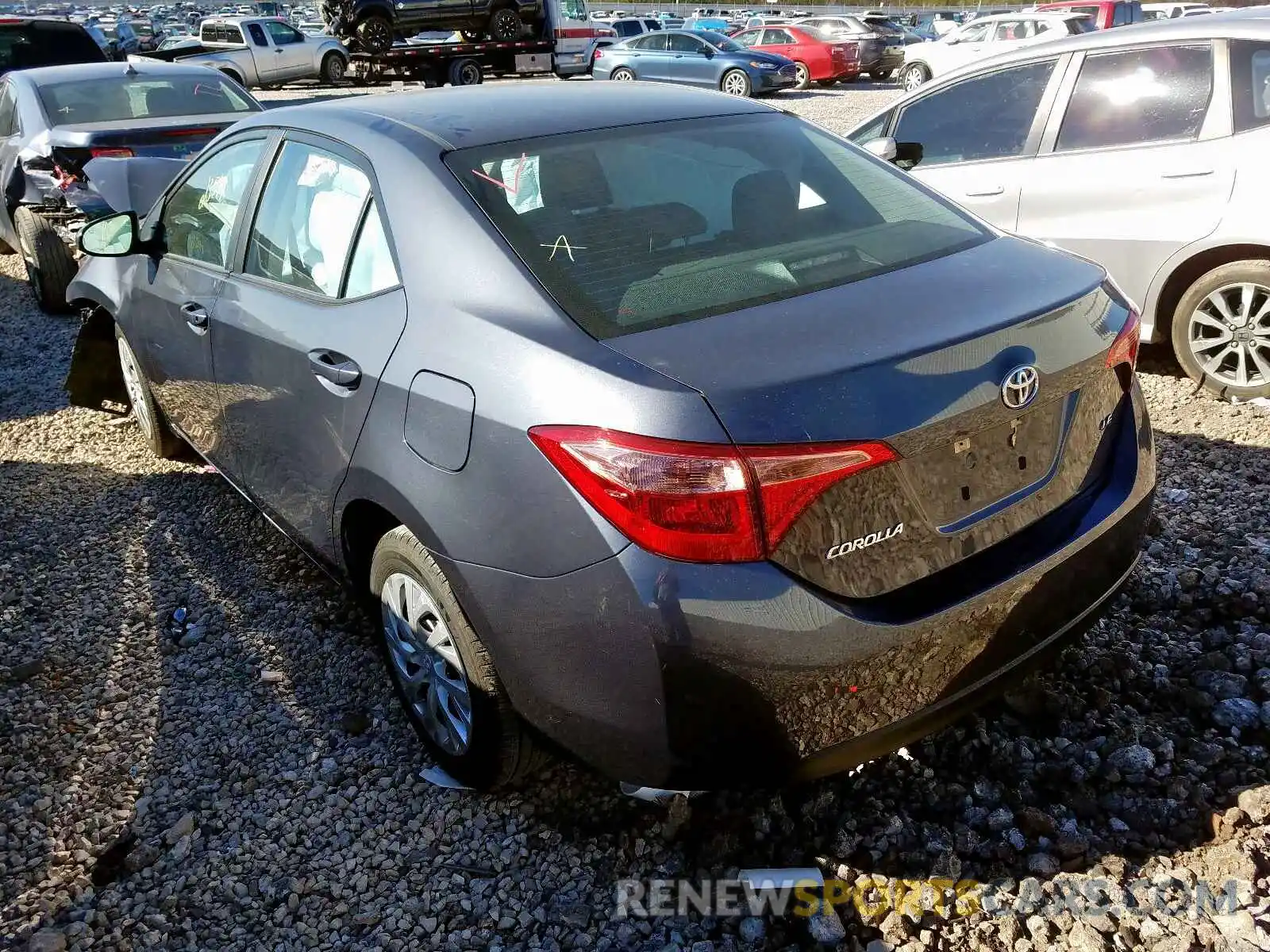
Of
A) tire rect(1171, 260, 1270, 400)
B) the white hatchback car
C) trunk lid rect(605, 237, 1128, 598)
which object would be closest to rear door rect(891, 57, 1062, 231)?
tire rect(1171, 260, 1270, 400)

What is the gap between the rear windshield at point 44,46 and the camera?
1112cm

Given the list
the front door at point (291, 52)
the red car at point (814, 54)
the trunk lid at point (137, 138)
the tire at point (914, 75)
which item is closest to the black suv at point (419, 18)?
the front door at point (291, 52)

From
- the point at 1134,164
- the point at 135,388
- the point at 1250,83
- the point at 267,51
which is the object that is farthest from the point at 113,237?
the point at 267,51

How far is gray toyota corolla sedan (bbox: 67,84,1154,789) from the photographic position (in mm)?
1879

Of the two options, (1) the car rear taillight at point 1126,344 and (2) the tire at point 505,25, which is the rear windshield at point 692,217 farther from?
(2) the tire at point 505,25

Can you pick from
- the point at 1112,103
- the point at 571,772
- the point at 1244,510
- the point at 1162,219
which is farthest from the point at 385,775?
the point at 1112,103

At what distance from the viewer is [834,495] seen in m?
1.88

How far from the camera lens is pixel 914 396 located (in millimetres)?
1926

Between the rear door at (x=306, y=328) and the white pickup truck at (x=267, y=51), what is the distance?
2489 centimetres

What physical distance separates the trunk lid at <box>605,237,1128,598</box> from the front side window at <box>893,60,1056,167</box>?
336cm

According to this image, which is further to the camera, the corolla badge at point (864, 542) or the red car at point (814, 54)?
the red car at point (814, 54)

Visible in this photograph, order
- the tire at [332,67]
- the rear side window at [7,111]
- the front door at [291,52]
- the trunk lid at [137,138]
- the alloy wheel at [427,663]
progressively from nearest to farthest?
the alloy wheel at [427,663] → the trunk lid at [137,138] → the rear side window at [7,111] → the front door at [291,52] → the tire at [332,67]

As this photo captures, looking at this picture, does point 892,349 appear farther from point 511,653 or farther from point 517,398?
point 511,653

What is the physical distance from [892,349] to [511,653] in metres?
1.01
